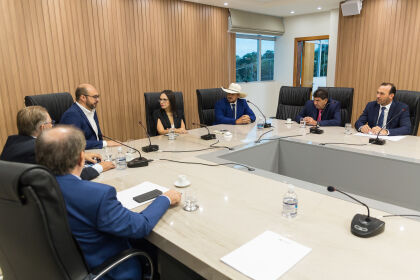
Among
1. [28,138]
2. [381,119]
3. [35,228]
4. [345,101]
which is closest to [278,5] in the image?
[345,101]

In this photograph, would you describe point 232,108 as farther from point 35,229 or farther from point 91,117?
point 35,229

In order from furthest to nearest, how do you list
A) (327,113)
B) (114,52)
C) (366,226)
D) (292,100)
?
1. (114,52)
2. (292,100)
3. (327,113)
4. (366,226)

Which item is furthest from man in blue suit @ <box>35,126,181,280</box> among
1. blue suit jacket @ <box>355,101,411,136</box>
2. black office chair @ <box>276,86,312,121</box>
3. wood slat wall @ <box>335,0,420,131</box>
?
wood slat wall @ <box>335,0,420,131</box>

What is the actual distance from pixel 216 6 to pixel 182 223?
5332 mm

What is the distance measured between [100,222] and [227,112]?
3.04 meters

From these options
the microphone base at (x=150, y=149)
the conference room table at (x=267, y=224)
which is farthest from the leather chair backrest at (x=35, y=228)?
the microphone base at (x=150, y=149)

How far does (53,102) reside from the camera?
3027 mm

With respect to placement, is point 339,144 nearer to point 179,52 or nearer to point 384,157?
point 384,157

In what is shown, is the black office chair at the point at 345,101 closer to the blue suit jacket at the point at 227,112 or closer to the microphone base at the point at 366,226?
the blue suit jacket at the point at 227,112

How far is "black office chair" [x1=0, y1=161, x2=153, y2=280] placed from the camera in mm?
849

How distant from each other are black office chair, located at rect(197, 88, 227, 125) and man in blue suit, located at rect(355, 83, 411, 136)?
179cm

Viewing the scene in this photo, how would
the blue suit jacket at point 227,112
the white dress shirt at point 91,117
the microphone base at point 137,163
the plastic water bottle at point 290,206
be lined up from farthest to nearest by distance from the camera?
the blue suit jacket at point 227,112
the white dress shirt at point 91,117
the microphone base at point 137,163
the plastic water bottle at point 290,206

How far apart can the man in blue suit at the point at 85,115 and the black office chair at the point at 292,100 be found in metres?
2.47

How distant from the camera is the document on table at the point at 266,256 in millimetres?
989
